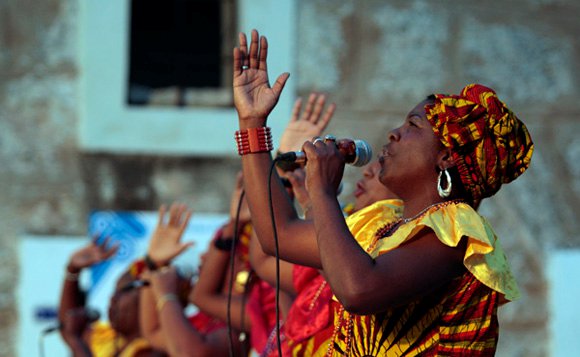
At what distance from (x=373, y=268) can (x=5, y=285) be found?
15.4 feet

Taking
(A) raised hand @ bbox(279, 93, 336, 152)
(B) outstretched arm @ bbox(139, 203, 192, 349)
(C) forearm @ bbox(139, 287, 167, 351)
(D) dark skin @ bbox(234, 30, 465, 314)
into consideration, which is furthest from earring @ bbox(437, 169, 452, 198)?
(C) forearm @ bbox(139, 287, 167, 351)

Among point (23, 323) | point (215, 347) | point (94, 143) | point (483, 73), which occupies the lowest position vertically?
point (23, 323)

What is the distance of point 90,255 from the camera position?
614cm

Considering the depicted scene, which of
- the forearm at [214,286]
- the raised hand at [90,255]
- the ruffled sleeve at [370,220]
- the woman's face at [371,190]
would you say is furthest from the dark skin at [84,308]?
the ruffled sleeve at [370,220]

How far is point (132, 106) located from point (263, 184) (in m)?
4.21

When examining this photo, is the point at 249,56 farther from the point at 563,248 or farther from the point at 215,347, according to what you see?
the point at 563,248

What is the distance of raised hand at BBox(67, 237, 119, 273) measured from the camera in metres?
6.12

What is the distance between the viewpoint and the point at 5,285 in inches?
269

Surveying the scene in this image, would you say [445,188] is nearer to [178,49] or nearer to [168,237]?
[168,237]

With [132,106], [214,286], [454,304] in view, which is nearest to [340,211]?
[454,304]

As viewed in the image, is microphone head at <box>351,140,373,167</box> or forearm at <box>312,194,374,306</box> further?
microphone head at <box>351,140,373,167</box>

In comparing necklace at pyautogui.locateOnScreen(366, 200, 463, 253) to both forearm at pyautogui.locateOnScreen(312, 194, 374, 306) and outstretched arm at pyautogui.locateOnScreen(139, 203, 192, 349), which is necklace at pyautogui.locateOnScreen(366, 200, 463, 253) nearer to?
forearm at pyautogui.locateOnScreen(312, 194, 374, 306)

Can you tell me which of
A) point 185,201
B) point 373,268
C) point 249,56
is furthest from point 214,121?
point 373,268

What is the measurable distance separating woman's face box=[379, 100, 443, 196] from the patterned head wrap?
1.7 inches
